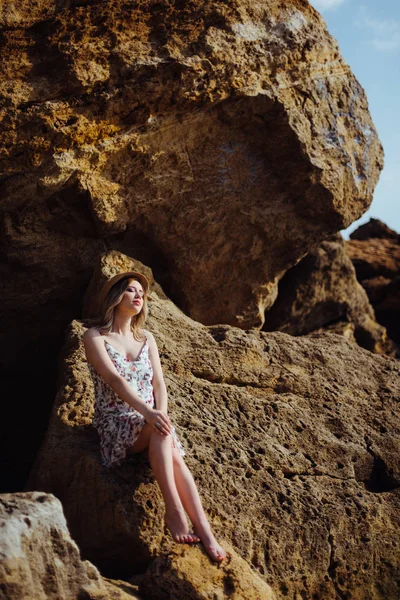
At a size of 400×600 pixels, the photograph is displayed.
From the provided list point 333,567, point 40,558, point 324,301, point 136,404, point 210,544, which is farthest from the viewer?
point 324,301

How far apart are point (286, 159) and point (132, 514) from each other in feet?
10.6

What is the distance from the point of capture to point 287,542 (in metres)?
4.77

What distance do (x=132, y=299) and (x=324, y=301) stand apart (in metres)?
3.68

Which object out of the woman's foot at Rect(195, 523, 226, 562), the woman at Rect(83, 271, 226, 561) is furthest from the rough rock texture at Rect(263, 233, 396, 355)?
the woman's foot at Rect(195, 523, 226, 562)

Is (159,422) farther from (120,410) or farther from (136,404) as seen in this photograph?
(120,410)

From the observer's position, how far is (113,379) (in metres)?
4.48

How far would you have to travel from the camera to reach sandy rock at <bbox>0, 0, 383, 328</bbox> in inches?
225

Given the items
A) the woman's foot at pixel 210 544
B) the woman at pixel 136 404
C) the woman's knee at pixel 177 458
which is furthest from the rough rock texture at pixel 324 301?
the woman's foot at pixel 210 544

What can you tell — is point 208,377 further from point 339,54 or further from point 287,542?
point 339,54

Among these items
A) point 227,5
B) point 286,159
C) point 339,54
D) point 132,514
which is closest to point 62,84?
point 227,5

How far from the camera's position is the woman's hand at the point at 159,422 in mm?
4273

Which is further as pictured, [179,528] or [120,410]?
[120,410]

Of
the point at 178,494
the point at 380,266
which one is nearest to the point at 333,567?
the point at 178,494

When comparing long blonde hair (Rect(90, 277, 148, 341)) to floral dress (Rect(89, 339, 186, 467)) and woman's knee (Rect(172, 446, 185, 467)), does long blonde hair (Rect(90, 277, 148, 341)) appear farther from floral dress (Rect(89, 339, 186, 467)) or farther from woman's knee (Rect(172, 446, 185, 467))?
woman's knee (Rect(172, 446, 185, 467))
